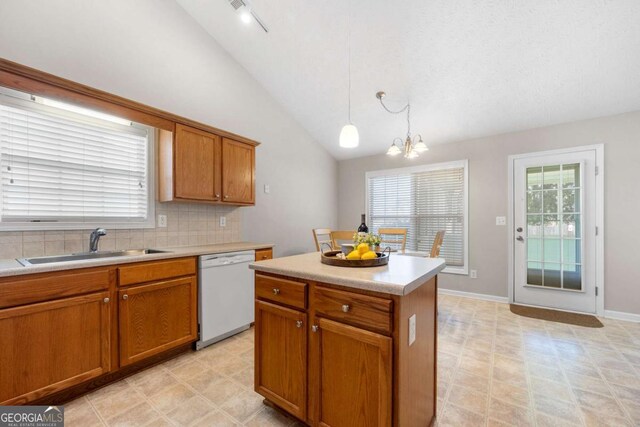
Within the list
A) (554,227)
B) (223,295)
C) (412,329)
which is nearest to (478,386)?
(412,329)

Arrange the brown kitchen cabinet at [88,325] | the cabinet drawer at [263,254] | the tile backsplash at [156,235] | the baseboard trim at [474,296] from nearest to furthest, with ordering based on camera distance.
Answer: the brown kitchen cabinet at [88,325] → the tile backsplash at [156,235] → the cabinet drawer at [263,254] → the baseboard trim at [474,296]

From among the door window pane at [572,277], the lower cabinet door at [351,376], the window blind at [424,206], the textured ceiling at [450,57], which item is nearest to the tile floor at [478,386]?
the lower cabinet door at [351,376]

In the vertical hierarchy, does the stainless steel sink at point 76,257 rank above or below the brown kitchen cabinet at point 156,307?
above

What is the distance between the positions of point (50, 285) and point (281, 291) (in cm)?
140

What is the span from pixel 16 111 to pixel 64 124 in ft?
0.84

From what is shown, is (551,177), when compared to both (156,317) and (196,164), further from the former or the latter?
(156,317)

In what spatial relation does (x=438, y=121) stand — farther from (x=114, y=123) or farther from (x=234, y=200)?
(x=114, y=123)

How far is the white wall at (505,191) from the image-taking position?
2973 millimetres

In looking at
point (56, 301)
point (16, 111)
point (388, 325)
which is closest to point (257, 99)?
point (16, 111)

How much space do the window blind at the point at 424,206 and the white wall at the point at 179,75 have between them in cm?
105

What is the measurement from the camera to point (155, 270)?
2076 millimetres

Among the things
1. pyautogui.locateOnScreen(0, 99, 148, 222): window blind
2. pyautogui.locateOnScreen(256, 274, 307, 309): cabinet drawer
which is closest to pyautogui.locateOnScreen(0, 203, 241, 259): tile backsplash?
pyautogui.locateOnScreen(0, 99, 148, 222): window blind

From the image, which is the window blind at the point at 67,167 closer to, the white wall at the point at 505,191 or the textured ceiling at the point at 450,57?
the textured ceiling at the point at 450,57

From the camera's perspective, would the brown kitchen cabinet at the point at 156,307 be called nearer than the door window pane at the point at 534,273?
Yes
